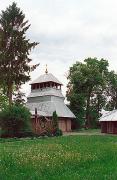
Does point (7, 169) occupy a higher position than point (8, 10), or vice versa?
point (8, 10)

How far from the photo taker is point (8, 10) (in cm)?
6203

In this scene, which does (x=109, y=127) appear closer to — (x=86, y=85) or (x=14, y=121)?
(x=86, y=85)

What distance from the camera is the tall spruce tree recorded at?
59875 millimetres

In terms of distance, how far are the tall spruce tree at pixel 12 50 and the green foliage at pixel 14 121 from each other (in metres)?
15.0

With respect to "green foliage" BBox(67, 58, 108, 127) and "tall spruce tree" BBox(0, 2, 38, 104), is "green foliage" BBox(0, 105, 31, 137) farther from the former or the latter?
"green foliage" BBox(67, 58, 108, 127)

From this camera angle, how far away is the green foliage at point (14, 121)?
1737 inches

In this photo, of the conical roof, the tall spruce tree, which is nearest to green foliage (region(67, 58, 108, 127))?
the conical roof

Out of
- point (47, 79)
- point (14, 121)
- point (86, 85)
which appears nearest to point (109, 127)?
point (47, 79)

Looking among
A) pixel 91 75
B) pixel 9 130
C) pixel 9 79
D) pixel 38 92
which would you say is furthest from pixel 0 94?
pixel 9 130

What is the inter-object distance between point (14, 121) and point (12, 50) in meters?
18.7

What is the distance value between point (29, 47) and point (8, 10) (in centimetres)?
605

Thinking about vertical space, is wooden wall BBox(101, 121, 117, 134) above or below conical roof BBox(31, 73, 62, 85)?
below

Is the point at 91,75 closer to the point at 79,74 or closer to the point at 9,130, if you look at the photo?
the point at 79,74

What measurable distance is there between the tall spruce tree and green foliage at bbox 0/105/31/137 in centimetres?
1504
